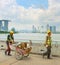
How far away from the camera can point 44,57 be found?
13.4m

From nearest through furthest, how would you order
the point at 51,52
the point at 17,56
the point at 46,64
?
1. the point at 46,64
2. the point at 17,56
3. the point at 51,52

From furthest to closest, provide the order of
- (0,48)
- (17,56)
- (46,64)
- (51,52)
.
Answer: (0,48) < (51,52) < (17,56) < (46,64)

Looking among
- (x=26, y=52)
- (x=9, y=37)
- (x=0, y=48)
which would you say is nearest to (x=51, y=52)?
(x=26, y=52)

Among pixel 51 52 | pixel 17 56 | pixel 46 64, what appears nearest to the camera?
pixel 46 64

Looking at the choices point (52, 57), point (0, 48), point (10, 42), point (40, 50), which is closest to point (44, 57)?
point (52, 57)

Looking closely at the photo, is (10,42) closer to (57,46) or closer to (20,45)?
(20,45)

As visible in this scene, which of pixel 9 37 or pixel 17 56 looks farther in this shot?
pixel 9 37

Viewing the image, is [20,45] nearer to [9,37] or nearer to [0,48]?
[9,37]

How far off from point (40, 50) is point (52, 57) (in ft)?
5.18

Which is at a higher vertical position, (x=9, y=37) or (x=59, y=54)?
(x=9, y=37)

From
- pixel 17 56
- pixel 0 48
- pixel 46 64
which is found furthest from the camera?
pixel 0 48

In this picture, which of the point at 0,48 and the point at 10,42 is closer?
the point at 10,42

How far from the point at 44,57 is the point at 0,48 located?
5.28 metres

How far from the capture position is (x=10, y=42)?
14461 mm
